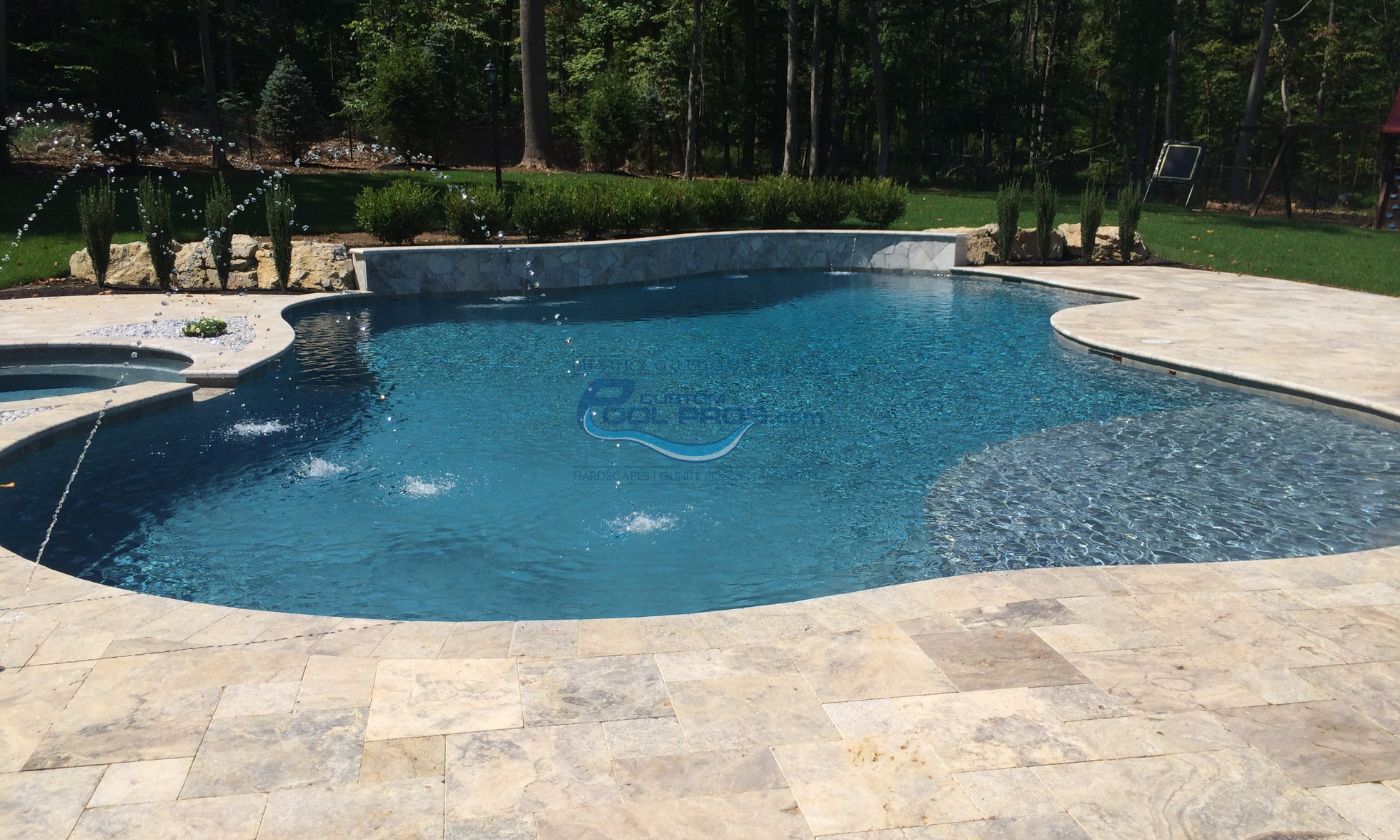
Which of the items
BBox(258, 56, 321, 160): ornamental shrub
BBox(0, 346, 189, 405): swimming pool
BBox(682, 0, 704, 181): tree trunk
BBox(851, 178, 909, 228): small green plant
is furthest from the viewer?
BBox(682, 0, 704, 181): tree trunk

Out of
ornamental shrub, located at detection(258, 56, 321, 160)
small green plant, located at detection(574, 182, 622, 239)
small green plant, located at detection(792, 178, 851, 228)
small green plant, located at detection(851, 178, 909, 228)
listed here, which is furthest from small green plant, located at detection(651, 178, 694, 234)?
ornamental shrub, located at detection(258, 56, 321, 160)

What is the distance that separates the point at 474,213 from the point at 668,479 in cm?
1072

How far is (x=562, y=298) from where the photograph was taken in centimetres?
1642

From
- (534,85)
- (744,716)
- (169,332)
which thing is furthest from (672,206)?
(744,716)

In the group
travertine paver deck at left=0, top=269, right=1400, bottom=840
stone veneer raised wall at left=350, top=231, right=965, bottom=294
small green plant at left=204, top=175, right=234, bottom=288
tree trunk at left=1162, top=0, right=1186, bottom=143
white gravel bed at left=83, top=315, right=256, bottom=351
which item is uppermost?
tree trunk at left=1162, top=0, right=1186, bottom=143

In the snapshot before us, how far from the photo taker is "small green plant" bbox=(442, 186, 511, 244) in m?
17.3

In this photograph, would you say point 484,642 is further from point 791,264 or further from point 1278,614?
point 791,264

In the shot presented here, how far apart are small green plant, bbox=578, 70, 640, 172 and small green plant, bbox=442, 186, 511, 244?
1281 cm

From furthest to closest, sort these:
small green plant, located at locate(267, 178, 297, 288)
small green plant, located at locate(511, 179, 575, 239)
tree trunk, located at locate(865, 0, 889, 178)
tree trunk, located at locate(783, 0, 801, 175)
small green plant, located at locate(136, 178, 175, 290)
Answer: tree trunk, located at locate(865, 0, 889, 178), tree trunk, located at locate(783, 0, 801, 175), small green plant, located at locate(511, 179, 575, 239), small green plant, located at locate(267, 178, 297, 288), small green plant, located at locate(136, 178, 175, 290)

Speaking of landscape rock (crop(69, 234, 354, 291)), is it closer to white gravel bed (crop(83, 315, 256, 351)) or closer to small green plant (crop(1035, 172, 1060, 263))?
white gravel bed (crop(83, 315, 256, 351))

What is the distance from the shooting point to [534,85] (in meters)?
29.1

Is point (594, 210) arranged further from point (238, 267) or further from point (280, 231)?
point (238, 267)

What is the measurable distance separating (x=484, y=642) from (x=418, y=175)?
23.6 m

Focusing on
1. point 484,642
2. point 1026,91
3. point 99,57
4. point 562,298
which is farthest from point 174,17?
point 484,642
